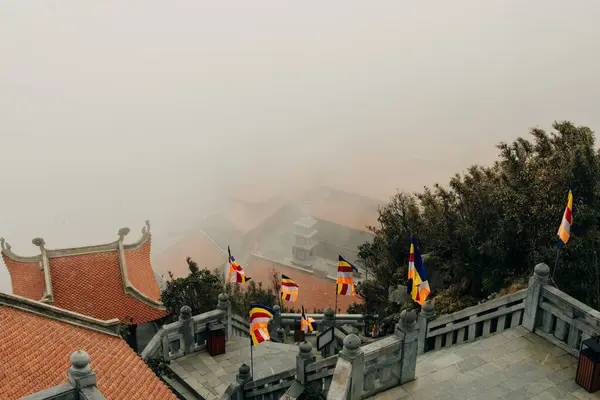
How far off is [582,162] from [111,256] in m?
25.0

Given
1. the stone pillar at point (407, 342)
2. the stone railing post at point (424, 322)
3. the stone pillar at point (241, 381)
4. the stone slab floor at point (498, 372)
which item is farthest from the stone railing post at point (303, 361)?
the stone pillar at point (241, 381)

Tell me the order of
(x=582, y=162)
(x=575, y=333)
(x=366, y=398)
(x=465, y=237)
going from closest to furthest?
1. (x=366, y=398)
2. (x=575, y=333)
3. (x=582, y=162)
4. (x=465, y=237)

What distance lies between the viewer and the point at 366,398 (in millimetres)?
13234

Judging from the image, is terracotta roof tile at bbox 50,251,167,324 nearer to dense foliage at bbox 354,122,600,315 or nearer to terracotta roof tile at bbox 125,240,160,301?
terracotta roof tile at bbox 125,240,160,301

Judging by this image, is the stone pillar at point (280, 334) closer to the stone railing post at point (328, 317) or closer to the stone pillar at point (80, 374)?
the stone railing post at point (328, 317)

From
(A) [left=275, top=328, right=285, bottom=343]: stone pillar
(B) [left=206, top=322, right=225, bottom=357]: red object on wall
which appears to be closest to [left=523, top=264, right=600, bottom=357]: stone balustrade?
(B) [left=206, top=322, right=225, bottom=357]: red object on wall

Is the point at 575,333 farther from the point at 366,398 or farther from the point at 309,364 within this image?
the point at 309,364

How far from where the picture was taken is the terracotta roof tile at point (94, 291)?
3081 centimetres

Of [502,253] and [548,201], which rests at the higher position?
[548,201]

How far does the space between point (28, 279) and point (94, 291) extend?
3941 millimetres

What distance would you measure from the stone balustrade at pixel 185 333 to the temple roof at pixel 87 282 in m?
8.11

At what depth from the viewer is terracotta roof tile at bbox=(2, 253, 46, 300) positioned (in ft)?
103

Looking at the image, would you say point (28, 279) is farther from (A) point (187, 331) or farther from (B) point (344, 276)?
(B) point (344, 276)

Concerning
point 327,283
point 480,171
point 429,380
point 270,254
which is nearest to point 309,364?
point 429,380
